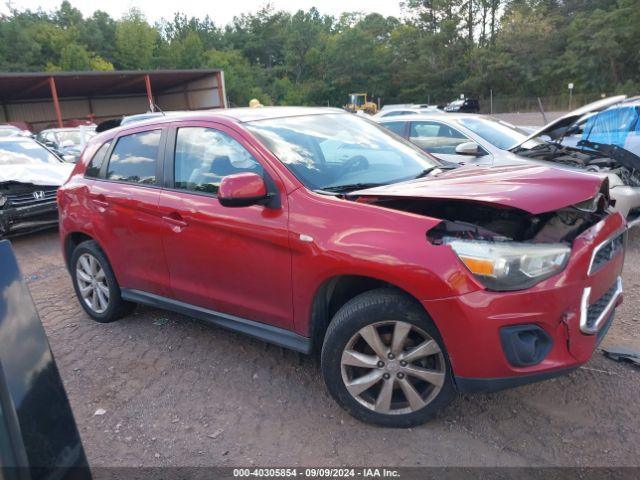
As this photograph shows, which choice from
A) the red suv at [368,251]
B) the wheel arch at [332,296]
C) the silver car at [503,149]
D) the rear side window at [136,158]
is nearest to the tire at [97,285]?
the red suv at [368,251]

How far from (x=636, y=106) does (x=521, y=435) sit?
18.3ft

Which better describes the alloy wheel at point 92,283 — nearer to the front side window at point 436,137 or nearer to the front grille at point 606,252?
the front grille at point 606,252

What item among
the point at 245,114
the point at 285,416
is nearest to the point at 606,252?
the point at 285,416

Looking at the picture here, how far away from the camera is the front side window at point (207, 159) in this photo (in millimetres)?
3289

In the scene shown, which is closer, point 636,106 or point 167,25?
point 636,106

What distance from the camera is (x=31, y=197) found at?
7.78 m

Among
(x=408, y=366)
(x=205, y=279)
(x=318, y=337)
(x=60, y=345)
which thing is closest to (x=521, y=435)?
(x=408, y=366)

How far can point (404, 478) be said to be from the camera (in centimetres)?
245

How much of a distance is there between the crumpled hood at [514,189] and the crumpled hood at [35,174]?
6.85 m

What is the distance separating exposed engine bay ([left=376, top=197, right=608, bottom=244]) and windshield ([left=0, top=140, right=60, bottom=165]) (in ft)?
26.2

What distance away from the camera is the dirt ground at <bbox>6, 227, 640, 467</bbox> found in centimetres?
261

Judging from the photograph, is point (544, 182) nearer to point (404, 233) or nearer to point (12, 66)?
point (404, 233)

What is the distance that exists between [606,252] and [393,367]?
132 centimetres

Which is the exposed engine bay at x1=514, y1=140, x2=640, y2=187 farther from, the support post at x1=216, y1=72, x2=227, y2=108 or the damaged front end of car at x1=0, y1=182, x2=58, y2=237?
the support post at x1=216, y1=72, x2=227, y2=108
